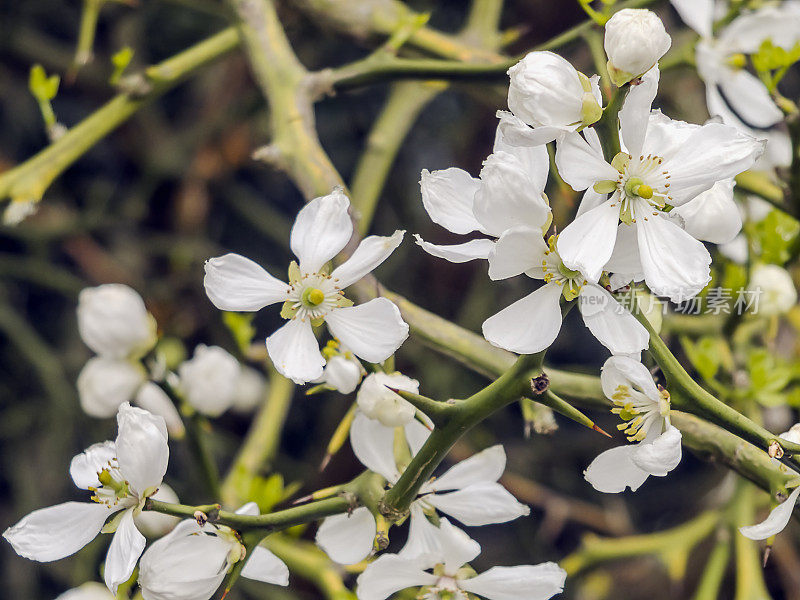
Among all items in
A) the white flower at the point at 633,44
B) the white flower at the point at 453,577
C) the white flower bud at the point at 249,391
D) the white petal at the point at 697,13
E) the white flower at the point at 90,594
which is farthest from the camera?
the white flower bud at the point at 249,391

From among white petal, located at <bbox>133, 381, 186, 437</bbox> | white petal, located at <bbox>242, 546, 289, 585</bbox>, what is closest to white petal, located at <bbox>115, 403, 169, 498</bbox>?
white petal, located at <bbox>242, 546, 289, 585</bbox>

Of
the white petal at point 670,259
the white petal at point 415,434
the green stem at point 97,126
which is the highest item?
the green stem at point 97,126

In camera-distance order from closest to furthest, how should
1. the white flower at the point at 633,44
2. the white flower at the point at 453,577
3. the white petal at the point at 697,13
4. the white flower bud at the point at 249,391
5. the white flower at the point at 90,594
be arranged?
the white flower at the point at 633,44 → the white flower at the point at 453,577 → the white flower at the point at 90,594 → the white petal at the point at 697,13 → the white flower bud at the point at 249,391

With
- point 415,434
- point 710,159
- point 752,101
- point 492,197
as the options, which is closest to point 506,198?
point 492,197

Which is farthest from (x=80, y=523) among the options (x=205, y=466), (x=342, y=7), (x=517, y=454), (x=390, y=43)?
(x=517, y=454)

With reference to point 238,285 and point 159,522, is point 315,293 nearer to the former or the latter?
point 238,285

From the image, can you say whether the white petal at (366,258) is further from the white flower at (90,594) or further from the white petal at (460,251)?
the white flower at (90,594)

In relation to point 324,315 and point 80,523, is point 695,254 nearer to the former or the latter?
point 324,315

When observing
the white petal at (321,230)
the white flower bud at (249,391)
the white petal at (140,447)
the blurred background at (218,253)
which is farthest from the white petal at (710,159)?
the white flower bud at (249,391)
